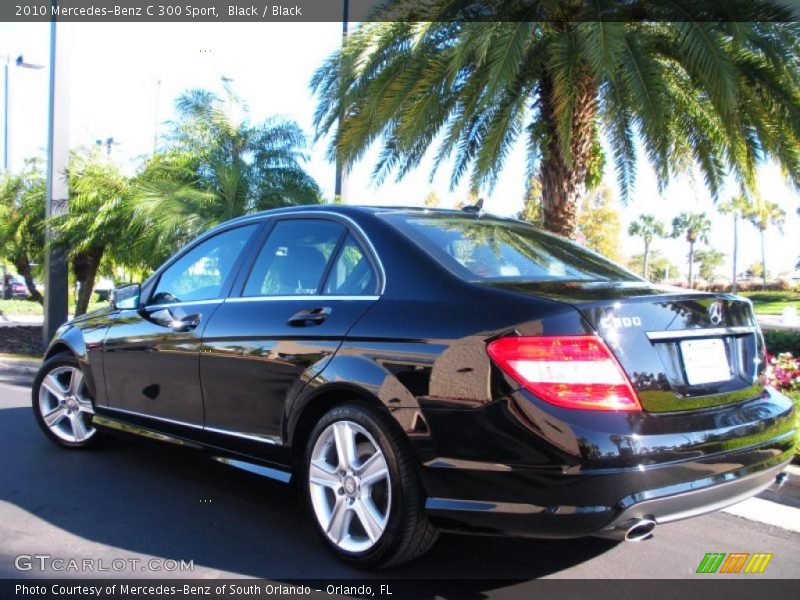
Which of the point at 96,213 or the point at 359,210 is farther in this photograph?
the point at 96,213

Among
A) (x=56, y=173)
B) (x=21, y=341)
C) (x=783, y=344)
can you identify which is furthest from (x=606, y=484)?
(x=21, y=341)

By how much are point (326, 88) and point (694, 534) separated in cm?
739

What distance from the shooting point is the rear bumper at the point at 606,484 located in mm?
2520

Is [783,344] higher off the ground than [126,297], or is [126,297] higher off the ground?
[126,297]

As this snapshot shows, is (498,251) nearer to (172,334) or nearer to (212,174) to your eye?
(172,334)

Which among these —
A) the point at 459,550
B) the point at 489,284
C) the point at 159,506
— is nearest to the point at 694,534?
the point at 459,550

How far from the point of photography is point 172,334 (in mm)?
4125

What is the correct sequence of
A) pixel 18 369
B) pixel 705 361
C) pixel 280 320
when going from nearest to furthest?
pixel 705 361
pixel 280 320
pixel 18 369

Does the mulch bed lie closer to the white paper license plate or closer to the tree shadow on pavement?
the tree shadow on pavement

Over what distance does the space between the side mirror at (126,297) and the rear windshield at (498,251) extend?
202 cm

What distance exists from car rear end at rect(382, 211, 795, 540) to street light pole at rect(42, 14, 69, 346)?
10.5 meters

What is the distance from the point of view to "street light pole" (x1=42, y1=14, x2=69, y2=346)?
11.2 metres

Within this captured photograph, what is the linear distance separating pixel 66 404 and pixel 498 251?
3444 millimetres

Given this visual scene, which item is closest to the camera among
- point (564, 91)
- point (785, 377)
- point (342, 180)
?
point (785, 377)
